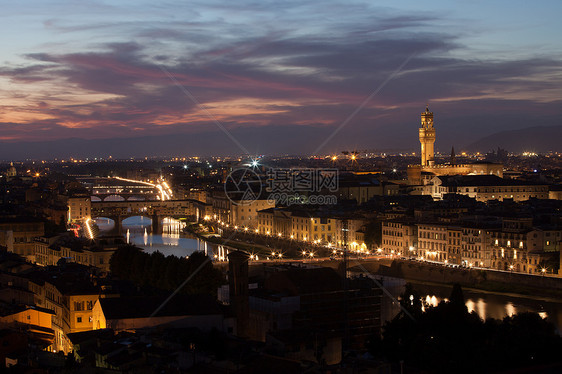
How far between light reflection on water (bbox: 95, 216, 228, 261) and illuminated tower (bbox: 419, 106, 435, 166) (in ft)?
39.8

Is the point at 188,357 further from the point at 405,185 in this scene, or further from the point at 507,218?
the point at 405,185

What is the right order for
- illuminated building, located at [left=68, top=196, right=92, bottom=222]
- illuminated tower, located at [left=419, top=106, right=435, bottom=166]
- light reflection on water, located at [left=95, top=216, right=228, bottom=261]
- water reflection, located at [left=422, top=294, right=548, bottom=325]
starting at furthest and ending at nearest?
illuminated tower, located at [left=419, top=106, right=435, bottom=166], illuminated building, located at [left=68, top=196, right=92, bottom=222], light reflection on water, located at [left=95, top=216, right=228, bottom=261], water reflection, located at [left=422, top=294, right=548, bottom=325]

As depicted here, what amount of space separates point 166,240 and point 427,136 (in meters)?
17.7

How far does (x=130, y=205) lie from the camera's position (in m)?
37.3

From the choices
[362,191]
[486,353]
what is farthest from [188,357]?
[362,191]

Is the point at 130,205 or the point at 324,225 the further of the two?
the point at 130,205

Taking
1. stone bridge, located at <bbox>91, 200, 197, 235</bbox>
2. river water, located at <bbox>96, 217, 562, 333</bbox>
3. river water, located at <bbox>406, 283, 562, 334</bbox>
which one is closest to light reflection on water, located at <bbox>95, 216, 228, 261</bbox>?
river water, located at <bbox>96, 217, 562, 333</bbox>

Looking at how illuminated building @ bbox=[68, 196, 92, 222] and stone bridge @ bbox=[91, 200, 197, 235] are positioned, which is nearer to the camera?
stone bridge @ bbox=[91, 200, 197, 235]

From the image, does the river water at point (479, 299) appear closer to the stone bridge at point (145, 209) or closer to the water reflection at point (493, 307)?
the water reflection at point (493, 307)

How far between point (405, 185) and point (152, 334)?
27.3m

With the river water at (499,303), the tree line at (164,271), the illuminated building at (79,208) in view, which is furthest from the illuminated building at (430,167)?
the tree line at (164,271)

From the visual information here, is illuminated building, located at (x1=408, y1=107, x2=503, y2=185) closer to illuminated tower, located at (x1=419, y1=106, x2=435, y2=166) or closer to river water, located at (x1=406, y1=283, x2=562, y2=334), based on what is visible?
illuminated tower, located at (x1=419, y1=106, x2=435, y2=166)

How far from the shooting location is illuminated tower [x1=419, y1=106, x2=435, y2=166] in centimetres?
3994

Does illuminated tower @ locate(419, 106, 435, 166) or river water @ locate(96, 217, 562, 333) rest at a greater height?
illuminated tower @ locate(419, 106, 435, 166)
